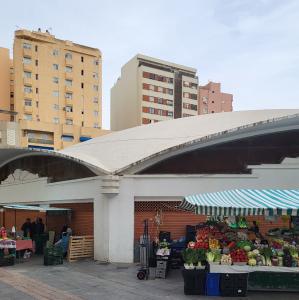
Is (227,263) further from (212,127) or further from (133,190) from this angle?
(212,127)

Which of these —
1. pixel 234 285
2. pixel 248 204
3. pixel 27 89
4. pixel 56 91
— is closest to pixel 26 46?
pixel 27 89

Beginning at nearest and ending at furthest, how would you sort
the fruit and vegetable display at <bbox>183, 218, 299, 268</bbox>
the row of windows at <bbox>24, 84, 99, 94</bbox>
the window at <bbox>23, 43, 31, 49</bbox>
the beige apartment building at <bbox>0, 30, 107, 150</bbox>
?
1. the fruit and vegetable display at <bbox>183, 218, 299, 268</bbox>
2. the beige apartment building at <bbox>0, 30, 107, 150</bbox>
3. the window at <bbox>23, 43, 31, 49</bbox>
4. the row of windows at <bbox>24, 84, 99, 94</bbox>

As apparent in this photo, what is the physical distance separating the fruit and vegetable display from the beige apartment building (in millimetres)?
58958

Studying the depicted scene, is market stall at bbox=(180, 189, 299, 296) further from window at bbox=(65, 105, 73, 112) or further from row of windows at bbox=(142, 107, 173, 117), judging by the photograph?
row of windows at bbox=(142, 107, 173, 117)

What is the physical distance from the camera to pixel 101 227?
56.7 ft

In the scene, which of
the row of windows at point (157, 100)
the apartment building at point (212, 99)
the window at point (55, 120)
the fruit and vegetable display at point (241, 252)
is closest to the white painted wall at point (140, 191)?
the fruit and vegetable display at point (241, 252)

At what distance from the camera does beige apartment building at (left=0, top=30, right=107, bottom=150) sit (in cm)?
7106

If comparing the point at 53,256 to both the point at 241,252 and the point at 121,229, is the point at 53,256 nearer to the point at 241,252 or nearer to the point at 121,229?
the point at 121,229

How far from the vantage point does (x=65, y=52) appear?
254 ft

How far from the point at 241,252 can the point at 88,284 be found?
4775mm

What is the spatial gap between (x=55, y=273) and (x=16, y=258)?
4.79 m

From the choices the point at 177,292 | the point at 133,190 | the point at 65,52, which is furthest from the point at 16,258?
the point at 65,52

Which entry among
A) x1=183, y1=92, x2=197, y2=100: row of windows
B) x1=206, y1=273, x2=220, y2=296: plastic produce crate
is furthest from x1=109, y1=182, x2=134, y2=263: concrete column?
x1=183, y1=92, x2=197, y2=100: row of windows

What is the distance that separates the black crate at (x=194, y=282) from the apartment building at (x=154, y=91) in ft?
239
